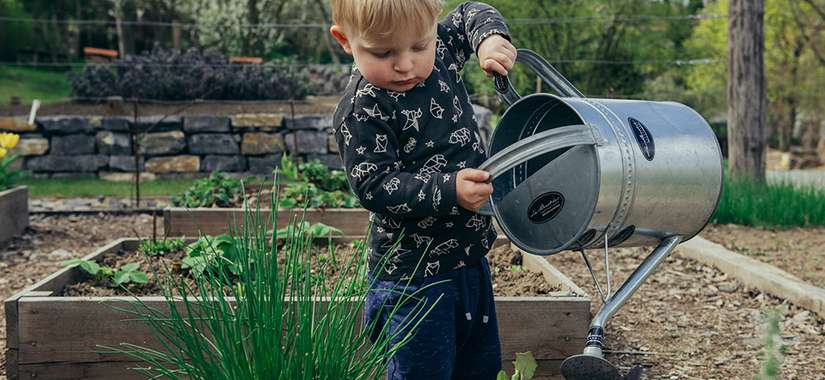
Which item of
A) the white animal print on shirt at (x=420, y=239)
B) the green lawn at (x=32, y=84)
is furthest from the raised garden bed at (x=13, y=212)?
the green lawn at (x=32, y=84)

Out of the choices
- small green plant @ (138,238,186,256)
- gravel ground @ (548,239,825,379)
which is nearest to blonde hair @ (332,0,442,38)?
gravel ground @ (548,239,825,379)

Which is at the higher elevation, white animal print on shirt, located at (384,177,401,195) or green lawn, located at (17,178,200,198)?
white animal print on shirt, located at (384,177,401,195)

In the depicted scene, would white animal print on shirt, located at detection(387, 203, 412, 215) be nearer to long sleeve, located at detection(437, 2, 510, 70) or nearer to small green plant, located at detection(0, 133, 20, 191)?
long sleeve, located at detection(437, 2, 510, 70)

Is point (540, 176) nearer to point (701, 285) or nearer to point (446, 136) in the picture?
point (446, 136)

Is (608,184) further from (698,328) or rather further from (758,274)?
(758,274)

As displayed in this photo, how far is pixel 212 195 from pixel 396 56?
3268mm

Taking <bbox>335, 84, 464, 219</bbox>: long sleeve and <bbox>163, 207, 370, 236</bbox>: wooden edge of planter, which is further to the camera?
<bbox>163, 207, 370, 236</bbox>: wooden edge of planter

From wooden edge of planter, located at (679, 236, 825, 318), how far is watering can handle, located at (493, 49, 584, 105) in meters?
2.11

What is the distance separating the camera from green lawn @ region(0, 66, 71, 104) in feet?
52.9

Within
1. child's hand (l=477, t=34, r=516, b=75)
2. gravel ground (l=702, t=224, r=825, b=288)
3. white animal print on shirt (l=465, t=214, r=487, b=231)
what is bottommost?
gravel ground (l=702, t=224, r=825, b=288)

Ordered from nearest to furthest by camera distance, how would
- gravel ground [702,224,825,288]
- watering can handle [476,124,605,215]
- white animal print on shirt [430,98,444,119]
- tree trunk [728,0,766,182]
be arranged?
watering can handle [476,124,605,215] → white animal print on shirt [430,98,444,119] → gravel ground [702,224,825,288] → tree trunk [728,0,766,182]

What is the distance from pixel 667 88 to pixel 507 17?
6.49 metres

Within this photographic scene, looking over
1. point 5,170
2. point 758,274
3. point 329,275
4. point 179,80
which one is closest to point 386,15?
point 329,275

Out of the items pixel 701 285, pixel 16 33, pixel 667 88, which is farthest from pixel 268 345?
pixel 16 33
